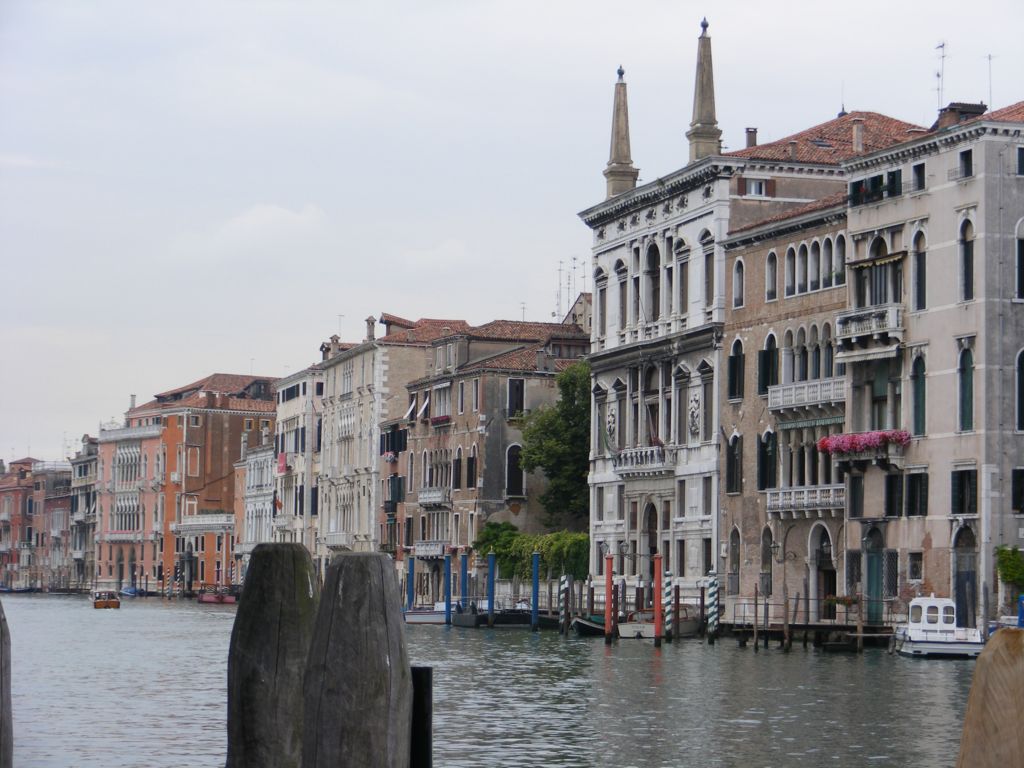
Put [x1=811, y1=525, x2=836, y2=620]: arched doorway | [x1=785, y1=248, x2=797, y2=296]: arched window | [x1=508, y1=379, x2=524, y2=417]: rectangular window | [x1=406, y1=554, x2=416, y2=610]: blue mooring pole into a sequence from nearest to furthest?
[x1=811, y1=525, x2=836, y2=620]: arched doorway < [x1=785, y1=248, x2=797, y2=296]: arched window < [x1=508, y1=379, x2=524, y2=417]: rectangular window < [x1=406, y1=554, x2=416, y2=610]: blue mooring pole

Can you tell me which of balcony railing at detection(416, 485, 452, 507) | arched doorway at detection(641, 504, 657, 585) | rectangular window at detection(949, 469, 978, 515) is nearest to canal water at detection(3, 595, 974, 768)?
rectangular window at detection(949, 469, 978, 515)

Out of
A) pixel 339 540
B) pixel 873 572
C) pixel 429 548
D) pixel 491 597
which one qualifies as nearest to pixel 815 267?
pixel 873 572

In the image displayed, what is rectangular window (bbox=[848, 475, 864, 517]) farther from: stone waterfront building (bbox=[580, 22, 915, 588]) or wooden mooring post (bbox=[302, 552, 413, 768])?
wooden mooring post (bbox=[302, 552, 413, 768])

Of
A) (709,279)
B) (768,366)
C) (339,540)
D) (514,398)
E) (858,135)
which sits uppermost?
(858,135)

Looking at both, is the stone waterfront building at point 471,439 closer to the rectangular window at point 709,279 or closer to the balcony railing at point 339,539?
the balcony railing at point 339,539

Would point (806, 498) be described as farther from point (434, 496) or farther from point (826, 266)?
point (434, 496)

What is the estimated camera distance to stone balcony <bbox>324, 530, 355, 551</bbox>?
79625mm

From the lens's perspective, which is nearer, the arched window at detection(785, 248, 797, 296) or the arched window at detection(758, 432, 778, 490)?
the arched window at detection(785, 248, 797, 296)

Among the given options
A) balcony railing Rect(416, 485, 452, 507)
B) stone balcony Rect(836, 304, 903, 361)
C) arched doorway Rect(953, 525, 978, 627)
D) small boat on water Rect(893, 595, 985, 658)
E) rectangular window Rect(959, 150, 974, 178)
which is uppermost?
rectangular window Rect(959, 150, 974, 178)

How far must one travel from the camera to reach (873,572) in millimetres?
40062

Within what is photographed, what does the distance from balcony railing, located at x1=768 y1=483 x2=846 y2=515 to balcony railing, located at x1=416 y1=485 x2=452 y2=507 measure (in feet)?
75.1

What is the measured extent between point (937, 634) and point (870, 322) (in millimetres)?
7624

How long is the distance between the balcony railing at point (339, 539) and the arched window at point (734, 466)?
34.0 m

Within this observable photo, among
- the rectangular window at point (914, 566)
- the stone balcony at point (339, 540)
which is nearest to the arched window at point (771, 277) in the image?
the rectangular window at point (914, 566)
